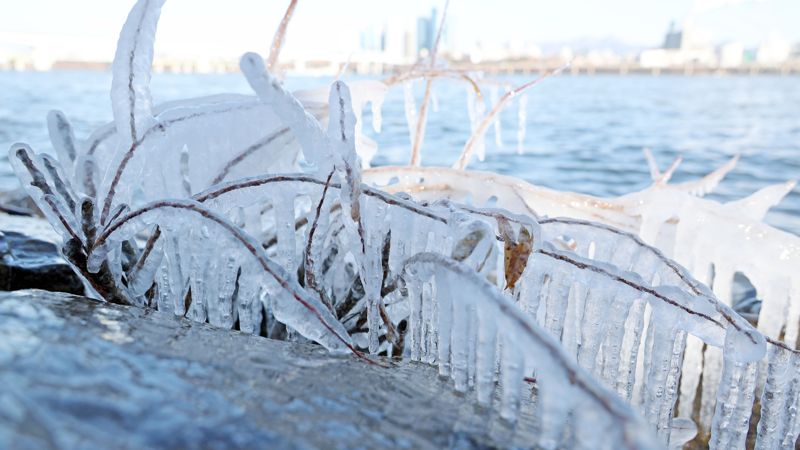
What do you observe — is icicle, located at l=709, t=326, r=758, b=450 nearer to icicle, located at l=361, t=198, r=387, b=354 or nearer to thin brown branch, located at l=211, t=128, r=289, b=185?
icicle, located at l=361, t=198, r=387, b=354

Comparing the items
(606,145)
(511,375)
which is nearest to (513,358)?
(511,375)

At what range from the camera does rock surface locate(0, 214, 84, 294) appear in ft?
2.92

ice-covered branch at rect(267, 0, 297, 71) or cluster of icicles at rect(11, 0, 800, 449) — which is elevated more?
ice-covered branch at rect(267, 0, 297, 71)

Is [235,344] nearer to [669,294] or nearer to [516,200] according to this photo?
[669,294]

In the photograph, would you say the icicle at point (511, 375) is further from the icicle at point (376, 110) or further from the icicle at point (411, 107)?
the icicle at point (411, 107)

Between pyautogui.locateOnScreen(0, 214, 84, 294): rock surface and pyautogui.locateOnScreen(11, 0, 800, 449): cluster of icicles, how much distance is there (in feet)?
0.74

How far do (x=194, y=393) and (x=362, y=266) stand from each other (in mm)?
234

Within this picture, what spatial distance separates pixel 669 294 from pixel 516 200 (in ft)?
1.46

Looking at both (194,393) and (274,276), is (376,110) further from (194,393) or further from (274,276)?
(194,393)

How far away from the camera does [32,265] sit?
93 centimetres

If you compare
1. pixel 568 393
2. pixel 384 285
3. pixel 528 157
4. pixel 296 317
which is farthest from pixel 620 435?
pixel 528 157

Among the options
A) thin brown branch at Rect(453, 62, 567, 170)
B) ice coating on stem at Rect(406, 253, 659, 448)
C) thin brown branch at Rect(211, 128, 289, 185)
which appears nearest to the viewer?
ice coating on stem at Rect(406, 253, 659, 448)

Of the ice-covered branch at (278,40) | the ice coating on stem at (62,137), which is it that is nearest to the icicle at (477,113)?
the ice-covered branch at (278,40)

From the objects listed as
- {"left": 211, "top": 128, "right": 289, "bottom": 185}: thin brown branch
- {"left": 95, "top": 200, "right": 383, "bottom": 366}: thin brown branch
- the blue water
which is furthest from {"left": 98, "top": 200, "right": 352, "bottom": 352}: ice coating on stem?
the blue water
